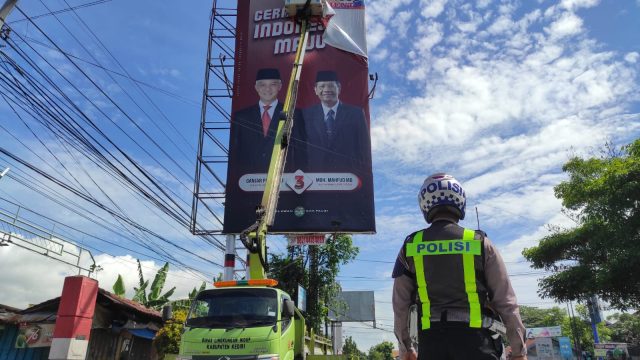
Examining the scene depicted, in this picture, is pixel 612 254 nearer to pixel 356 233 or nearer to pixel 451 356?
pixel 356 233

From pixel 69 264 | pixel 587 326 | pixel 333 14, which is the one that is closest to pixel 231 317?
pixel 69 264

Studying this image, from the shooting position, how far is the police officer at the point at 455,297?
2.57m

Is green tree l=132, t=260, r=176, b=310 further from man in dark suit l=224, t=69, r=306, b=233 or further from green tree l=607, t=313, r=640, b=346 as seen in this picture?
green tree l=607, t=313, r=640, b=346

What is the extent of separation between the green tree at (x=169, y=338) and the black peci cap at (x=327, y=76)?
8973mm

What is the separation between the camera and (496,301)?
2.64m

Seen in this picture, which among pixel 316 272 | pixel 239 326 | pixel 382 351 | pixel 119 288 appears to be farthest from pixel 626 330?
pixel 239 326

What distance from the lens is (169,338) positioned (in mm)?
11180

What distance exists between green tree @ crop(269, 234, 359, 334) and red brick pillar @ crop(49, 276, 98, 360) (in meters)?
10.3

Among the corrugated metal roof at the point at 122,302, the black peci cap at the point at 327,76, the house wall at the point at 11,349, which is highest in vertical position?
the black peci cap at the point at 327,76

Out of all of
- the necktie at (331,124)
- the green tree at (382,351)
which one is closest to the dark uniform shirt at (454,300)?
the necktie at (331,124)

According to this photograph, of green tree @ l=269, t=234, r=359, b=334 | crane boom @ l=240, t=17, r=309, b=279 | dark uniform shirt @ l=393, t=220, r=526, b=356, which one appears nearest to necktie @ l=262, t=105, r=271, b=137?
crane boom @ l=240, t=17, r=309, b=279

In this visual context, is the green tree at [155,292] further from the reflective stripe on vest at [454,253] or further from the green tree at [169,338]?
the reflective stripe on vest at [454,253]

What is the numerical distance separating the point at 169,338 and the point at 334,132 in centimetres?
793

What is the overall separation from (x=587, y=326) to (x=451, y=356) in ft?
188
